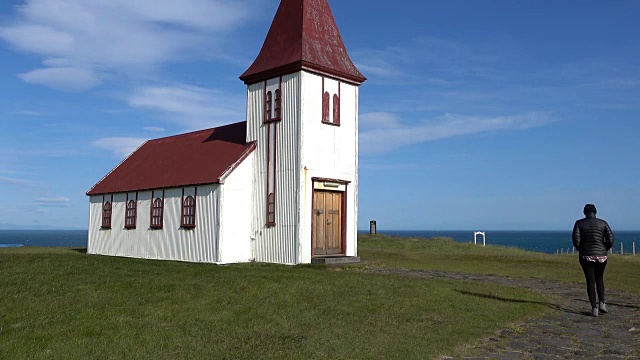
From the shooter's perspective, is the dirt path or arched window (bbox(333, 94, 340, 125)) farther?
arched window (bbox(333, 94, 340, 125))

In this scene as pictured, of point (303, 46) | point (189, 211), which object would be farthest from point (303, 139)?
point (189, 211)

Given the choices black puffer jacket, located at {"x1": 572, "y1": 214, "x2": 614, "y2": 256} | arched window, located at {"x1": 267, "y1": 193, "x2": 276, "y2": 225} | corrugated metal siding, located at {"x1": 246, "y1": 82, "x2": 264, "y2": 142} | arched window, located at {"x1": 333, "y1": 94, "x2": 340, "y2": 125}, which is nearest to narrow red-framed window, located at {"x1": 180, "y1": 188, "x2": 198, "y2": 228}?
arched window, located at {"x1": 267, "y1": 193, "x2": 276, "y2": 225}

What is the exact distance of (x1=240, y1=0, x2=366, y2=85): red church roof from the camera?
2339cm

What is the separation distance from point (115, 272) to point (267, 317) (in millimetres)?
6198

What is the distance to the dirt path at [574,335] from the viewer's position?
868cm

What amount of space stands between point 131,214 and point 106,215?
2.96 meters

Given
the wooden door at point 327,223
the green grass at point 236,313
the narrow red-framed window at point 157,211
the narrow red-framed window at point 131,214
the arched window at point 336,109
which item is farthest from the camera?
the narrow red-framed window at point 131,214

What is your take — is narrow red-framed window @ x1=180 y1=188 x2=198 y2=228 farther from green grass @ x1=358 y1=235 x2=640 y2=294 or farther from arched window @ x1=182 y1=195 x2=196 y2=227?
green grass @ x1=358 y1=235 x2=640 y2=294

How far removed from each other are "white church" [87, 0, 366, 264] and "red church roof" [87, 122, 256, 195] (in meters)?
0.11

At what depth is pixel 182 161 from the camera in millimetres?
28188

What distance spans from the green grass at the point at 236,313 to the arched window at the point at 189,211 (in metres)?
Answer: 8.32

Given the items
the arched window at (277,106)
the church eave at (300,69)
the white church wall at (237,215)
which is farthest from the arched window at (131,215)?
the arched window at (277,106)

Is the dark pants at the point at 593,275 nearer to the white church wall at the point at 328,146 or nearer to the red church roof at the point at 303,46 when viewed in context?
the white church wall at the point at 328,146

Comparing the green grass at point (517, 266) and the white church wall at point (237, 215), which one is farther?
the white church wall at point (237, 215)
